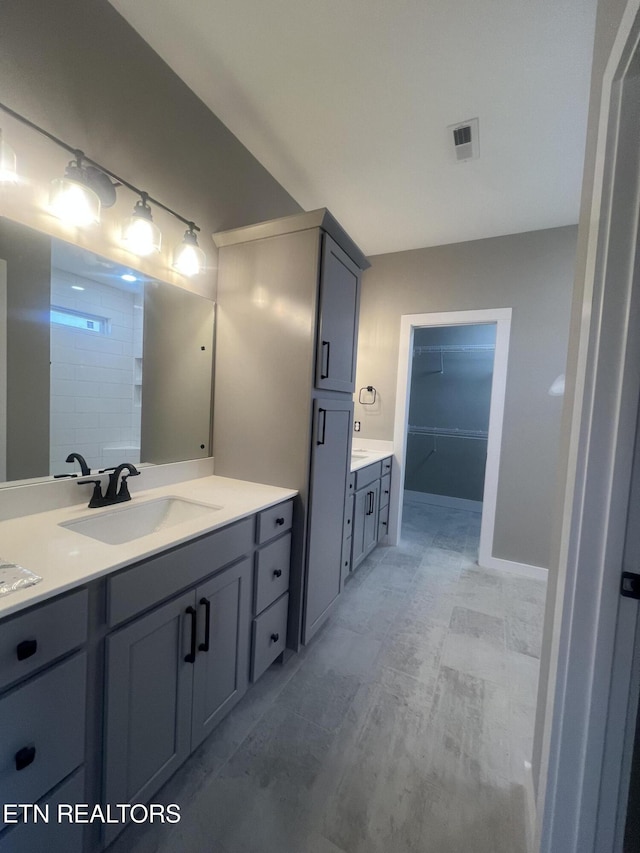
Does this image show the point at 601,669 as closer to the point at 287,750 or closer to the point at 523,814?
the point at 523,814

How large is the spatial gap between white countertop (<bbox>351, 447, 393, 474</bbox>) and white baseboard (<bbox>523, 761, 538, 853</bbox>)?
1510mm

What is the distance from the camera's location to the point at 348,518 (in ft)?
7.29

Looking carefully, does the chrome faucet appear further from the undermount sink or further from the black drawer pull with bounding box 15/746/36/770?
the black drawer pull with bounding box 15/746/36/770

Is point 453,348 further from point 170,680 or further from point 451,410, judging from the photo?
point 170,680

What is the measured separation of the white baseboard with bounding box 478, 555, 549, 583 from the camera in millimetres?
2629

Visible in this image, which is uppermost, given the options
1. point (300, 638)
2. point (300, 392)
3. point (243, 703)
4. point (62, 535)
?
point (300, 392)

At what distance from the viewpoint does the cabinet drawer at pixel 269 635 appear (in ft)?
4.57

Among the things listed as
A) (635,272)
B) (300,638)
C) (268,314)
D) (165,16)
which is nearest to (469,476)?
(300,638)

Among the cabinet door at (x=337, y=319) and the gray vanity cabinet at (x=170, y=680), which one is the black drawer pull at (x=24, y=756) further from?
the cabinet door at (x=337, y=319)

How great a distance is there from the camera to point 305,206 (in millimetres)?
2449

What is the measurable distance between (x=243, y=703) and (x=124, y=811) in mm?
572

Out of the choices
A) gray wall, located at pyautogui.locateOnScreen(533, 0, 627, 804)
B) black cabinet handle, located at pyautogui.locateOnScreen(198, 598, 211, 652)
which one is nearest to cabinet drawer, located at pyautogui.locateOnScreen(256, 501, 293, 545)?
black cabinet handle, located at pyautogui.locateOnScreen(198, 598, 211, 652)

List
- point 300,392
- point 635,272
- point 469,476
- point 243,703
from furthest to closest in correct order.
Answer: point 469,476, point 300,392, point 243,703, point 635,272

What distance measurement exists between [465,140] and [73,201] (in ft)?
6.21
